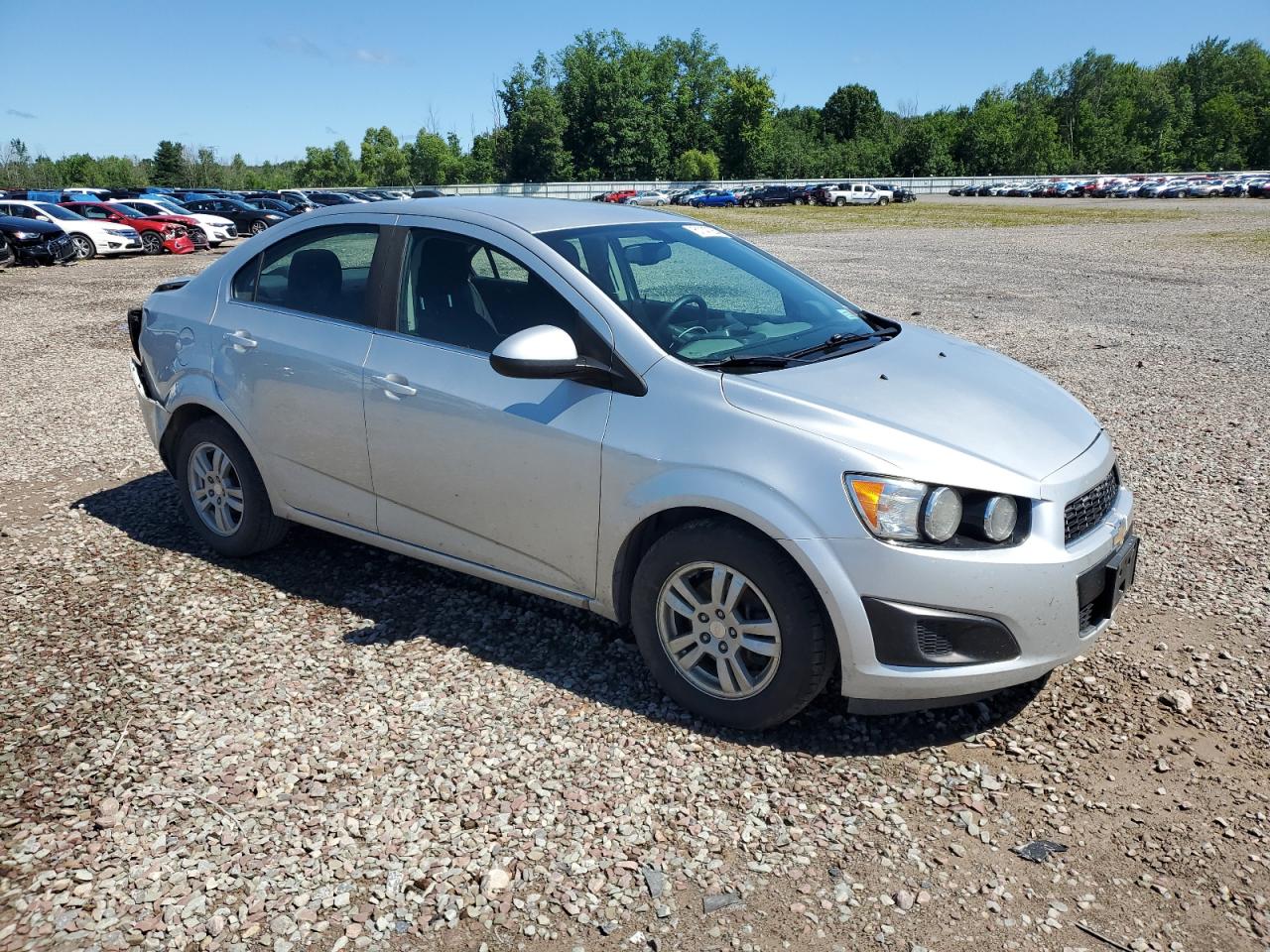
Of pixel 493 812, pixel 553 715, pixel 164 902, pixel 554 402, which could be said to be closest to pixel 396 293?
pixel 554 402

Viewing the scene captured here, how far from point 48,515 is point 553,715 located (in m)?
3.93

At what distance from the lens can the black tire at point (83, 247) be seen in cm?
2492

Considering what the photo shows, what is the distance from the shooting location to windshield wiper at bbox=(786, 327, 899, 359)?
152 inches

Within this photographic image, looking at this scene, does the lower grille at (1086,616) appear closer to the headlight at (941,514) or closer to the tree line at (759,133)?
the headlight at (941,514)

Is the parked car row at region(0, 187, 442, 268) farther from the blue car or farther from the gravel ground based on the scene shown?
the blue car

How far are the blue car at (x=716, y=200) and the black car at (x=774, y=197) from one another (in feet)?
4.49

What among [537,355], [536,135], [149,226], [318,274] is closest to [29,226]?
[149,226]

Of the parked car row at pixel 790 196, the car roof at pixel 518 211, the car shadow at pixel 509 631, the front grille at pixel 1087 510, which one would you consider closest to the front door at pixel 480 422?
the car roof at pixel 518 211

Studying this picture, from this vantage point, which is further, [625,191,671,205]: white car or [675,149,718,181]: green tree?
[675,149,718,181]: green tree

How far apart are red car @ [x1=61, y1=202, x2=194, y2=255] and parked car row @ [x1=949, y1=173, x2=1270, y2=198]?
64711mm

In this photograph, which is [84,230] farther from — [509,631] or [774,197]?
[774,197]

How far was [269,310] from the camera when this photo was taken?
4.68 metres

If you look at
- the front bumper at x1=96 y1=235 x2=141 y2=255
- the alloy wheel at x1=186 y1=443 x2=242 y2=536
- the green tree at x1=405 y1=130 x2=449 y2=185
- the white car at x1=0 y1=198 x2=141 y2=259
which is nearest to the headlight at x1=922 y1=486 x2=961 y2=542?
the alloy wheel at x1=186 y1=443 x2=242 y2=536

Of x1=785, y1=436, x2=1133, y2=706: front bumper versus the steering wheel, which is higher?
the steering wheel
